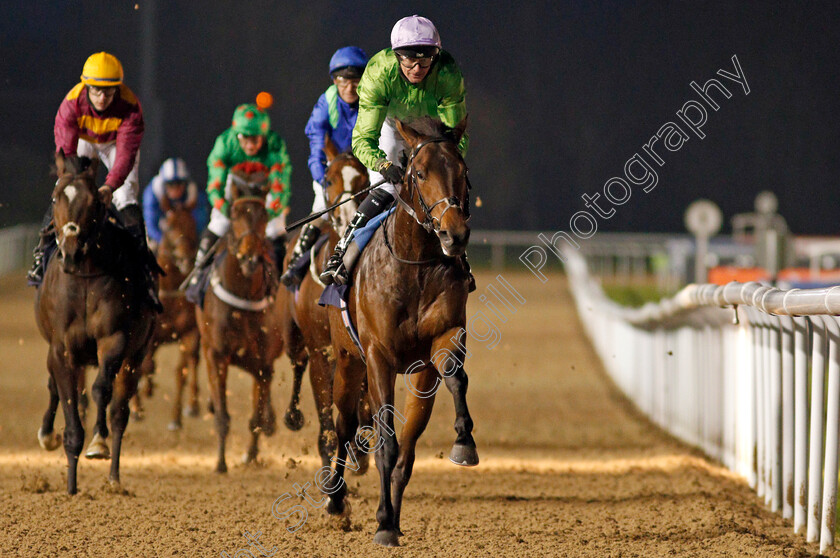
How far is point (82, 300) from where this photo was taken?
6.12 metres

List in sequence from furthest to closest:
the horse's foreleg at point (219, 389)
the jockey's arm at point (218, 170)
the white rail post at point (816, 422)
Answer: the jockey's arm at point (218, 170), the horse's foreleg at point (219, 389), the white rail post at point (816, 422)

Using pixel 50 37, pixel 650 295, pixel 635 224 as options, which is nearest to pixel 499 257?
pixel 635 224

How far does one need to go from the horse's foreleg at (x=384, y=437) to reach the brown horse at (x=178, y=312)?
4511 millimetres

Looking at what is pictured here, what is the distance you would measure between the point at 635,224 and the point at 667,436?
27754mm

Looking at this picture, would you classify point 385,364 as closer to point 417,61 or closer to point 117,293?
point 417,61

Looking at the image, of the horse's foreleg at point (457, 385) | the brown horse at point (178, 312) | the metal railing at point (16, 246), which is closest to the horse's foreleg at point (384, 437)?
the horse's foreleg at point (457, 385)

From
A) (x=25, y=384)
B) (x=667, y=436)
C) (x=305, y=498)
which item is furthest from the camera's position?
(x=25, y=384)

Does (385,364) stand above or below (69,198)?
below

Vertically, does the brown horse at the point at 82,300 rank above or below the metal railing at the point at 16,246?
below

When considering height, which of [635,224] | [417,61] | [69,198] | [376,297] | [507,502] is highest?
[635,224]

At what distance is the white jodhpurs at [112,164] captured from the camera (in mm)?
6730

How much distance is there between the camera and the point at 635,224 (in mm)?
35719

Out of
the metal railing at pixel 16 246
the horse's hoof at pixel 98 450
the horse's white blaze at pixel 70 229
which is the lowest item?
the horse's hoof at pixel 98 450

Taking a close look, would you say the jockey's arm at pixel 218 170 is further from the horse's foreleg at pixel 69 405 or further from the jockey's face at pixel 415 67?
the jockey's face at pixel 415 67
